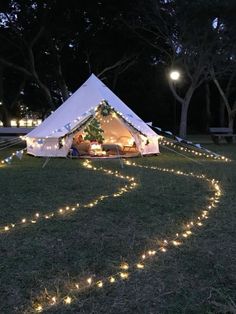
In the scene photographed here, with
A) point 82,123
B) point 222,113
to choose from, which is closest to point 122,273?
point 82,123

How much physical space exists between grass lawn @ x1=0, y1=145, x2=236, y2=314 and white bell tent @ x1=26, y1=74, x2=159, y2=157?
4.47 m

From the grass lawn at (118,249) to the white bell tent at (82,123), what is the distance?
447 cm

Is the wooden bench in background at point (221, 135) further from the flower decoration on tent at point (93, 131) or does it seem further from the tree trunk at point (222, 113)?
the tree trunk at point (222, 113)

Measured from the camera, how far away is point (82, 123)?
12.8 metres

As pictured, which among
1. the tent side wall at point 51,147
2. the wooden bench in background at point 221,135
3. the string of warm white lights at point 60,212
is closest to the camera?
the string of warm white lights at point 60,212

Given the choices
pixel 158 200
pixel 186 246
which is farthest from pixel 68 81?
pixel 186 246

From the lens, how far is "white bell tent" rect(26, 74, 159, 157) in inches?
502

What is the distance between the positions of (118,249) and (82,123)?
854 centimetres

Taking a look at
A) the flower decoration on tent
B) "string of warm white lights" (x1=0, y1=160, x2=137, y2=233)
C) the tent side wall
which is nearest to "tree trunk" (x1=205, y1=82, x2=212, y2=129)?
the flower decoration on tent

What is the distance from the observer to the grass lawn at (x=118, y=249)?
133 inches

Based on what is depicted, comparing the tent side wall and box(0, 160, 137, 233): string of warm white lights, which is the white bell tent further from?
box(0, 160, 137, 233): string of warm white lights

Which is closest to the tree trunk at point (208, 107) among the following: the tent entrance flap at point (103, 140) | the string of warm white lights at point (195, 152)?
the string of warm white lights at point (195, 152)

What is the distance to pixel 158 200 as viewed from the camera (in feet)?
22.6

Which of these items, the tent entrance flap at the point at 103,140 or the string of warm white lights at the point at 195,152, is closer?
the string of warm white lights at the point at 195,152
